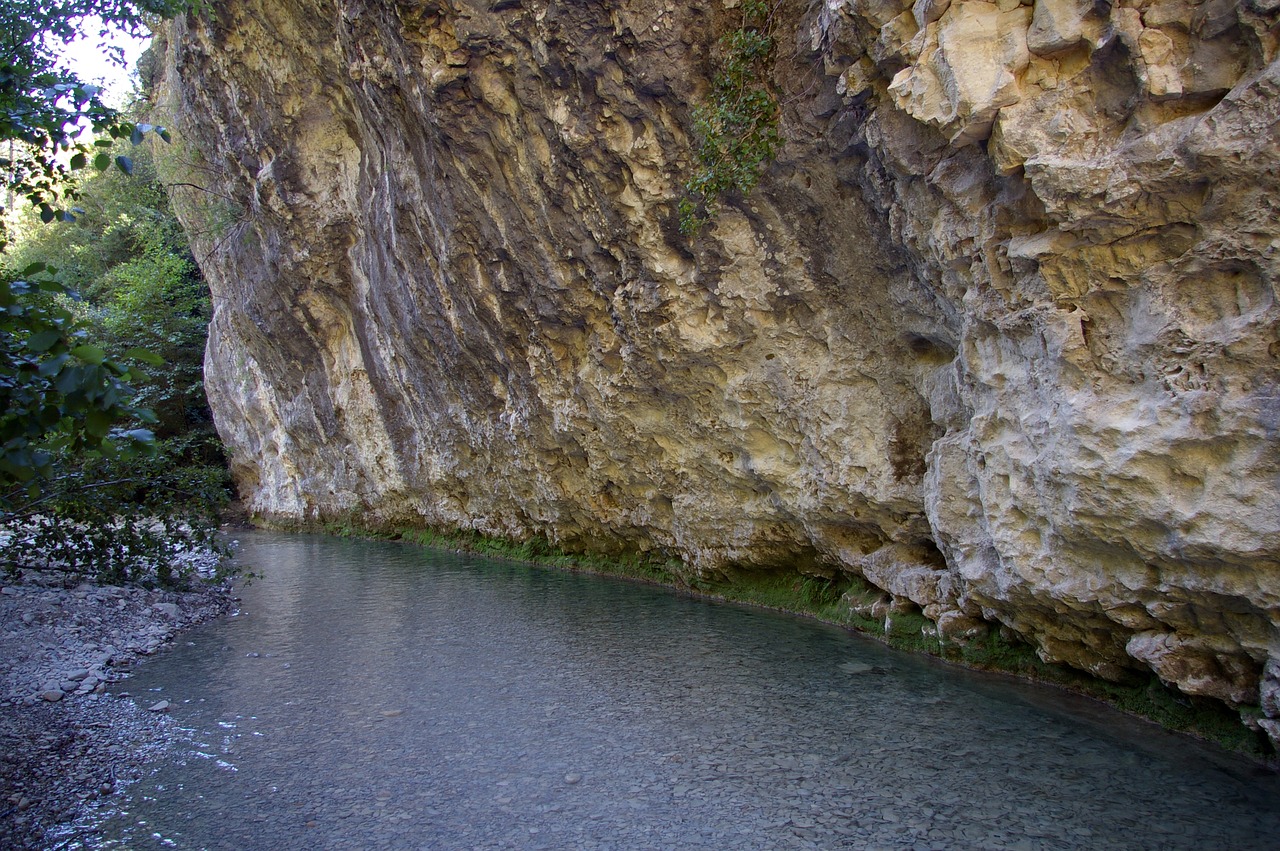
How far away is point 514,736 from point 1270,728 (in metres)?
5.28

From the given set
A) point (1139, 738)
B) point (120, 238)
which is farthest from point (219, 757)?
point (120, 238)

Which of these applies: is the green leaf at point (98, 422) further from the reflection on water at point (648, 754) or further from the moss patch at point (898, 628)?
the moss patch at point (898, 628)

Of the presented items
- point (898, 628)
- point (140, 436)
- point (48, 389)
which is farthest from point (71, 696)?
point (898, 628)

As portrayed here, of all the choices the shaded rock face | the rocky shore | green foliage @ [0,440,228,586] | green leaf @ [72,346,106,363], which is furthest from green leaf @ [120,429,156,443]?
green foliage @ [0,440,228,586]

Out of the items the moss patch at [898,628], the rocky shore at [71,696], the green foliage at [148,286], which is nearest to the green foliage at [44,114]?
the rocky shore at [71,696]

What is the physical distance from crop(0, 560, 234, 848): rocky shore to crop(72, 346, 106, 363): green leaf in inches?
143

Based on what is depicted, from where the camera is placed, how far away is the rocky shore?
17.9 ft

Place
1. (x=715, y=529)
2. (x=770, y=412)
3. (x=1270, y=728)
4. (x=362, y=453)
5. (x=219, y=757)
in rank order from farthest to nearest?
(x=362, y=453) → (x=715, y=529) → (x=770, y=412) → (x=219, y=757) → (x=1270, y=728)

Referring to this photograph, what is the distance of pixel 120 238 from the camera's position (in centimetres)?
3559

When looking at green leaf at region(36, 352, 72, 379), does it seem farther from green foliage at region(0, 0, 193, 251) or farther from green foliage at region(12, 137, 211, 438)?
green foliage at region(12, 137, 211, 438)

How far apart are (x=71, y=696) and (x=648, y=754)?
535 cm

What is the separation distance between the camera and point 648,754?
6379 mm

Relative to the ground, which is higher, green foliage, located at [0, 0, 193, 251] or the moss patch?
green foliage, located at [0, 0, 193, 251]

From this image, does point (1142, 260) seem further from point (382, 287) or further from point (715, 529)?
point (382, 287)
